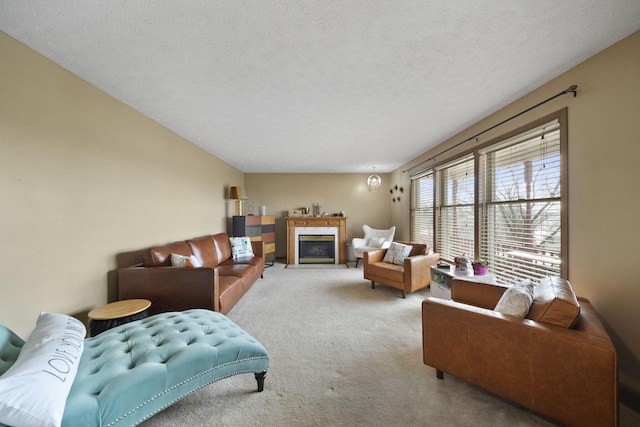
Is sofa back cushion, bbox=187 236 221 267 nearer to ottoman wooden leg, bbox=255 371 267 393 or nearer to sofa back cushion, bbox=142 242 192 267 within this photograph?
sofa back cushion, bbox=142 242 192 267

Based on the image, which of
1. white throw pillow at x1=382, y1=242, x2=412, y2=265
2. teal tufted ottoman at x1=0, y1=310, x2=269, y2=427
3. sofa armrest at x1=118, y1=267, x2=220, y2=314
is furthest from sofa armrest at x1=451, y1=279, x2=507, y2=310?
sofa armrest at x1=118, y1=267, x2=220, y2=314

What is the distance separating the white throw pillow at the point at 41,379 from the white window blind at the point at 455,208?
3.91 metres

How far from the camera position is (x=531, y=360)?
4.38 ft

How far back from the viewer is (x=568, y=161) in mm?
1922

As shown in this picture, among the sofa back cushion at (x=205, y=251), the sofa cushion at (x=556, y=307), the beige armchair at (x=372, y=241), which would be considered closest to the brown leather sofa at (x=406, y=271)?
the beige armchair at (x=372, y=241)

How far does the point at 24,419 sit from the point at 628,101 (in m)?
3.66

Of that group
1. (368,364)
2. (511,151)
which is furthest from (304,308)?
(511,151)

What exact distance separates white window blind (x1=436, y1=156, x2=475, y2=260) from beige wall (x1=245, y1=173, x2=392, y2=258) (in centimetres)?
253

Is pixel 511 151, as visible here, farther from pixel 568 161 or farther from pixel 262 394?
pixel 262 394

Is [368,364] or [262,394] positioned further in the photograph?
[368,364]

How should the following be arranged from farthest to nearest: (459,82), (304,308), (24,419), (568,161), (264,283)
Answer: (264,283) → (304,308) → (459,82) → (568,161) → (24,419)

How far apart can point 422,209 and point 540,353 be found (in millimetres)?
3535

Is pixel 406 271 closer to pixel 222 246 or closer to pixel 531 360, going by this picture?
pixel 531 360

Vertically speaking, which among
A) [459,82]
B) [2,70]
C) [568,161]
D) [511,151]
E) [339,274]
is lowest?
[339,274]
